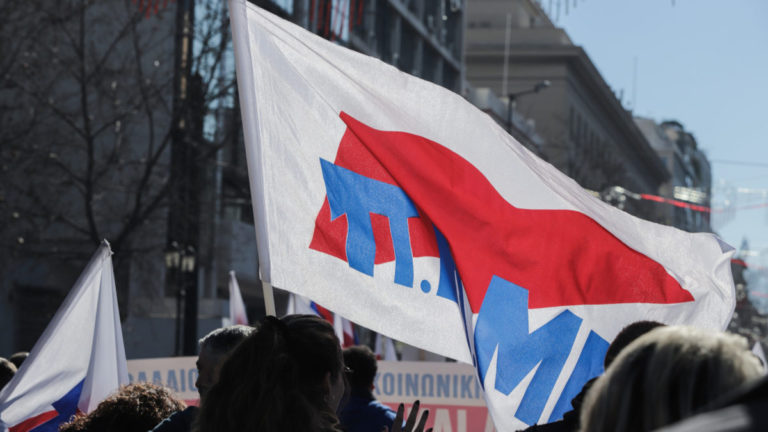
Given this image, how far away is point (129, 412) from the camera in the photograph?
401cm

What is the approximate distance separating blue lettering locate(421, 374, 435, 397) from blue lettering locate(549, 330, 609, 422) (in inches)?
121

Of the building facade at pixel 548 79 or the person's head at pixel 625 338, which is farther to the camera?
the building facade at pixel 548 79

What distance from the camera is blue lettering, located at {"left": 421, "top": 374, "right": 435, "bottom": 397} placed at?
310 inches

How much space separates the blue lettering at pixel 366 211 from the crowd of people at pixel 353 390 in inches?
27.7

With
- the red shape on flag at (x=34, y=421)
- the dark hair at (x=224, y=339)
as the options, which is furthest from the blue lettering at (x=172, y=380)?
the dark hair at (x=224, y=339)

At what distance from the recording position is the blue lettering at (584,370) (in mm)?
4766

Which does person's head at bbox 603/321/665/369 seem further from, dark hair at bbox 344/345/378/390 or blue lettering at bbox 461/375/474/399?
blue lettering at bbox 461/375/474/399

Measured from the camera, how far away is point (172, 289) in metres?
28.7

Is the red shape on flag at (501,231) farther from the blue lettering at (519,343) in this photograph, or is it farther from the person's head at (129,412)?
the person's head at (129,412)

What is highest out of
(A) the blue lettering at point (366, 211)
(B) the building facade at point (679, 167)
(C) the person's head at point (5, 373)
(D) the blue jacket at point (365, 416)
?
(B) the building facade at point (679, 167)

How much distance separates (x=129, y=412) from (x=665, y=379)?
268 centimetres

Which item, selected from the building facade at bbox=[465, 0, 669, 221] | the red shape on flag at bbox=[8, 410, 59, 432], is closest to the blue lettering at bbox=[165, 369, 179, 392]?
the red shape on flag at bbox=[8, 410, 59, 432]

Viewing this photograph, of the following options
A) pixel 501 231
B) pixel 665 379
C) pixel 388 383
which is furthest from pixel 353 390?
pixel 665 379

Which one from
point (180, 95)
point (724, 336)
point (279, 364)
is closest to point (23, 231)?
point (180, 95)
